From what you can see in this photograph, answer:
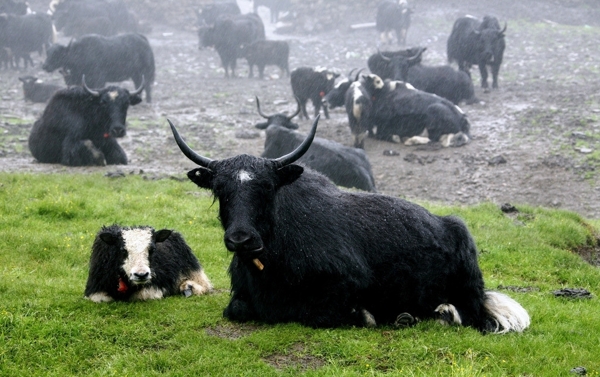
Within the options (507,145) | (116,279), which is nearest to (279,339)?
(116,279)

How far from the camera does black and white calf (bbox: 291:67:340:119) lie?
944 inches

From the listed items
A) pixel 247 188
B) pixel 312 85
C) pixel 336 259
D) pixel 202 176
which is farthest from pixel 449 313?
pixel 312 85

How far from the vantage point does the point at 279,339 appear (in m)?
6.29

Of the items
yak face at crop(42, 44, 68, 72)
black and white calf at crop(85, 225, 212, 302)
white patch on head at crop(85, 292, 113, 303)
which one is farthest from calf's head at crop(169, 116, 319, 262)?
yak face at crop(42, 44, 68, 72)

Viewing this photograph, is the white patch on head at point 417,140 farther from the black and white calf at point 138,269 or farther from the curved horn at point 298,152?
the curved horn at point 298,152

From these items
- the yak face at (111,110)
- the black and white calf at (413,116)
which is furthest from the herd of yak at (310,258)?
the black and white calf at (413,116)

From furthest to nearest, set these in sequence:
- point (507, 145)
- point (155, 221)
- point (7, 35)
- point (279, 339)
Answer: point (7, 35) < point (507, 145) < point (155, 221) < point (279, 339)

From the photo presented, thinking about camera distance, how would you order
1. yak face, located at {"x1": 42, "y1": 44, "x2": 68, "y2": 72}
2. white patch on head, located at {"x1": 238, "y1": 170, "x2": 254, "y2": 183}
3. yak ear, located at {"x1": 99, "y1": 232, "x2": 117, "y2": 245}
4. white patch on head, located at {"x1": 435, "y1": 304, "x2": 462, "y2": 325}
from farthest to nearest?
yak face, located at {"x1": 42, "y1": 44, "x2": 68, "y2": 72} → yak ear, located at {"x1": 99, "y1": 232, "x2": 117, "y2": 245} → white patch on head, located at {"x1": 435, "y1": 304, "x2": 462, "y2": 325} → white patch on head, located at {"x1": 238, "y1": 170, "x2": 254, "y2": 183}

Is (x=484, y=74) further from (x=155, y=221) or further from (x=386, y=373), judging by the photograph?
(x=386, y=373)

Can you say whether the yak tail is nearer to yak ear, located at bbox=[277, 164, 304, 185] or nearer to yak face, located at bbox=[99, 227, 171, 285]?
yak ear, located at bbox=[277, 164, 304, 185]

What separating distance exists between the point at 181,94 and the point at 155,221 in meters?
A: 15.6

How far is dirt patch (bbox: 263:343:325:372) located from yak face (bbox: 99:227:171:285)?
1823mm

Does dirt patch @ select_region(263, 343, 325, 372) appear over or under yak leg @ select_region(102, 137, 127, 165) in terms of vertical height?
over

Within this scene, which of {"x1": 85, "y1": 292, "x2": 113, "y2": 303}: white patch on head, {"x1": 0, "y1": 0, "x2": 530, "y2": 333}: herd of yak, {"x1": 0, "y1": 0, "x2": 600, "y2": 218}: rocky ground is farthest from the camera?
{"x1": 0, "y1": 0, "x2": 600, "y2": 218}: rocky ground
